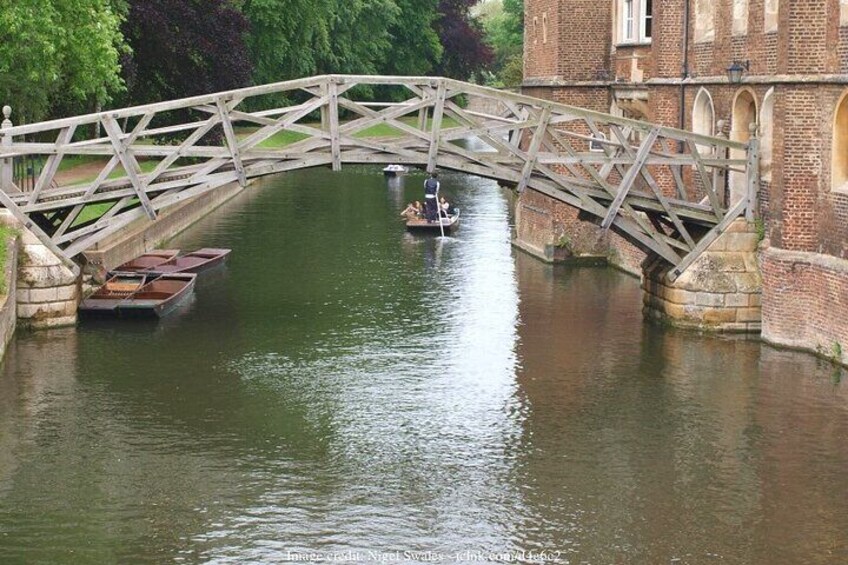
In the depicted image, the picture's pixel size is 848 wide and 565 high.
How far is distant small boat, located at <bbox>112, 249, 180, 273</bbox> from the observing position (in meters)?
31.2

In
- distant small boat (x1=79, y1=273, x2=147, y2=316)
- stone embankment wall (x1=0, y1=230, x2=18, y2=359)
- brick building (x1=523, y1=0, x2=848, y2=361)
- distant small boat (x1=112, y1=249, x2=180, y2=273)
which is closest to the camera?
brick building (x1=523, y1=0, x2=848, y2=361)

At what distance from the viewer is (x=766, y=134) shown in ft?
83.9

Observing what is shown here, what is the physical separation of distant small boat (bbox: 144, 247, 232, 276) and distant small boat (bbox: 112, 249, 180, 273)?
0.13 metres

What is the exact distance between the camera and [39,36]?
109 ft

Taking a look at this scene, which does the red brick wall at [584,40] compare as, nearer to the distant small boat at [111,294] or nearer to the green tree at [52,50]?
the green tree at [52,50]

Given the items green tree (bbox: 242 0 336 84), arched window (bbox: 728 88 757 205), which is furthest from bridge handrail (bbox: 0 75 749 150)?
green tree (bbox: 242 0 336 84)

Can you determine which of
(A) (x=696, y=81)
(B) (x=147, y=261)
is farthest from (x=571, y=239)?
(B) (x=147, y=261)

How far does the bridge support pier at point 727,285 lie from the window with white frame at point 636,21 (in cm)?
699

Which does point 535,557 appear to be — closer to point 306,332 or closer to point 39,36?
point 306,332

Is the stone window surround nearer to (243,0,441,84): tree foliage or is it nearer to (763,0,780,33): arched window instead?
(763,0,780,33): arched window

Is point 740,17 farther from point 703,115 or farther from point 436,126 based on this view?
point 436,126

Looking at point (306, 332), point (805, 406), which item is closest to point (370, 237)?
point (306, 332)

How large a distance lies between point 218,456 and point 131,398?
3.21 metres

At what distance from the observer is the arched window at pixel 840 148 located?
23.1 m
